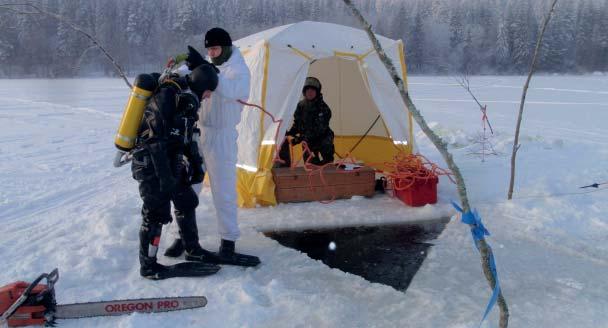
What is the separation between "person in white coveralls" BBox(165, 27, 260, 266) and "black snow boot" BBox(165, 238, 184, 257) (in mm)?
150

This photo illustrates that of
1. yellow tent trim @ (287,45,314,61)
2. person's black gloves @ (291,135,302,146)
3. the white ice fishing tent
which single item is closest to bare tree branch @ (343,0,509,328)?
the white ice fishing tent

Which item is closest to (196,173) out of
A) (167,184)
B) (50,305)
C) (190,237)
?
(167,184)

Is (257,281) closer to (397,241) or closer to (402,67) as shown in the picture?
(397,241)

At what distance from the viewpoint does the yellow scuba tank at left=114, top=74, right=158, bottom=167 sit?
3.33 meters

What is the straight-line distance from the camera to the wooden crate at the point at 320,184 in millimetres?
5766

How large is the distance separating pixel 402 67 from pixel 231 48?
321cm

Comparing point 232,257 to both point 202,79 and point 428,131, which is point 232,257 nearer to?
point 202,79

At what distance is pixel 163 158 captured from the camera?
3.27m

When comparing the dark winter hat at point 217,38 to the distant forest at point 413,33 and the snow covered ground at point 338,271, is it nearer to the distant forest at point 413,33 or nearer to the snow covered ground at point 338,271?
the snow covered ground at point 338,271

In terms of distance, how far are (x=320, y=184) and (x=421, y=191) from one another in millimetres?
1236

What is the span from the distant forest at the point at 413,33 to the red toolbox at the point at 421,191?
39812 mm

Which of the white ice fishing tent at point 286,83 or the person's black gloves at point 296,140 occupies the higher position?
the white ice fishing tent at point 286,83

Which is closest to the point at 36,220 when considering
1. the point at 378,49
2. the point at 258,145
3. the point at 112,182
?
the point at 112,182

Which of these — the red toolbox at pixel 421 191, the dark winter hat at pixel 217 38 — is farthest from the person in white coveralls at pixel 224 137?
the red toolbox at pixel 421 191
